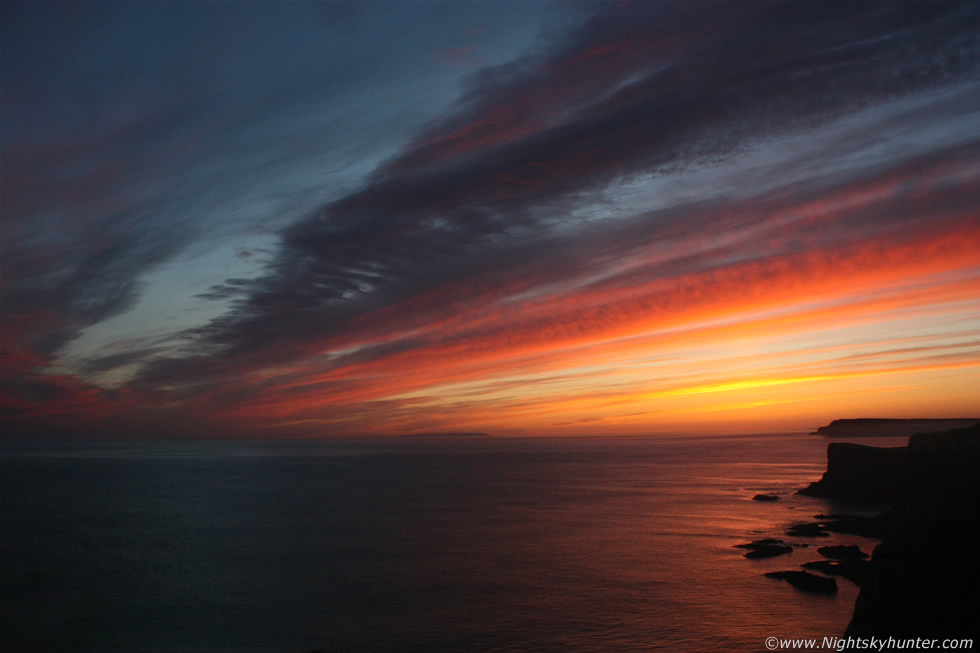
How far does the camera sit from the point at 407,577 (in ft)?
131

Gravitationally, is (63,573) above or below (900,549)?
below

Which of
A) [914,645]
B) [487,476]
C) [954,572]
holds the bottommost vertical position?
[487,476]

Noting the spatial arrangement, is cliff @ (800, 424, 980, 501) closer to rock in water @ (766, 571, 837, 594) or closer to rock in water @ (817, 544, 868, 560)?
rock in water @ (817, 544, 868, 560)

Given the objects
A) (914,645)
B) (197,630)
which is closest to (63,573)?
(197,630)

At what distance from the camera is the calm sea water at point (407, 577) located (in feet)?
95.4

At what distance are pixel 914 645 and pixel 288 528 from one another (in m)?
57.7

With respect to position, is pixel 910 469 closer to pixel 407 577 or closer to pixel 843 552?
pixel 843 552

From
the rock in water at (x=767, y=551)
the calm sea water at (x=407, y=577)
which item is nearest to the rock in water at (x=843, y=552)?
the calm sea water at (x=407, y=577)

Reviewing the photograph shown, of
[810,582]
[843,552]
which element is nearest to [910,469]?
[843,552]

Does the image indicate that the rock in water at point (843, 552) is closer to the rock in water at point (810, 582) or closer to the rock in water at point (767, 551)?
the rock in water at point (767, 551)

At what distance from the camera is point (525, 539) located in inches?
2096

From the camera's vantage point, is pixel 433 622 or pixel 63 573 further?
pixel 63 573

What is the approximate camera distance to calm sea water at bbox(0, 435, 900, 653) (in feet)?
95.4

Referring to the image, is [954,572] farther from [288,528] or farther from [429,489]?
[429,489]
